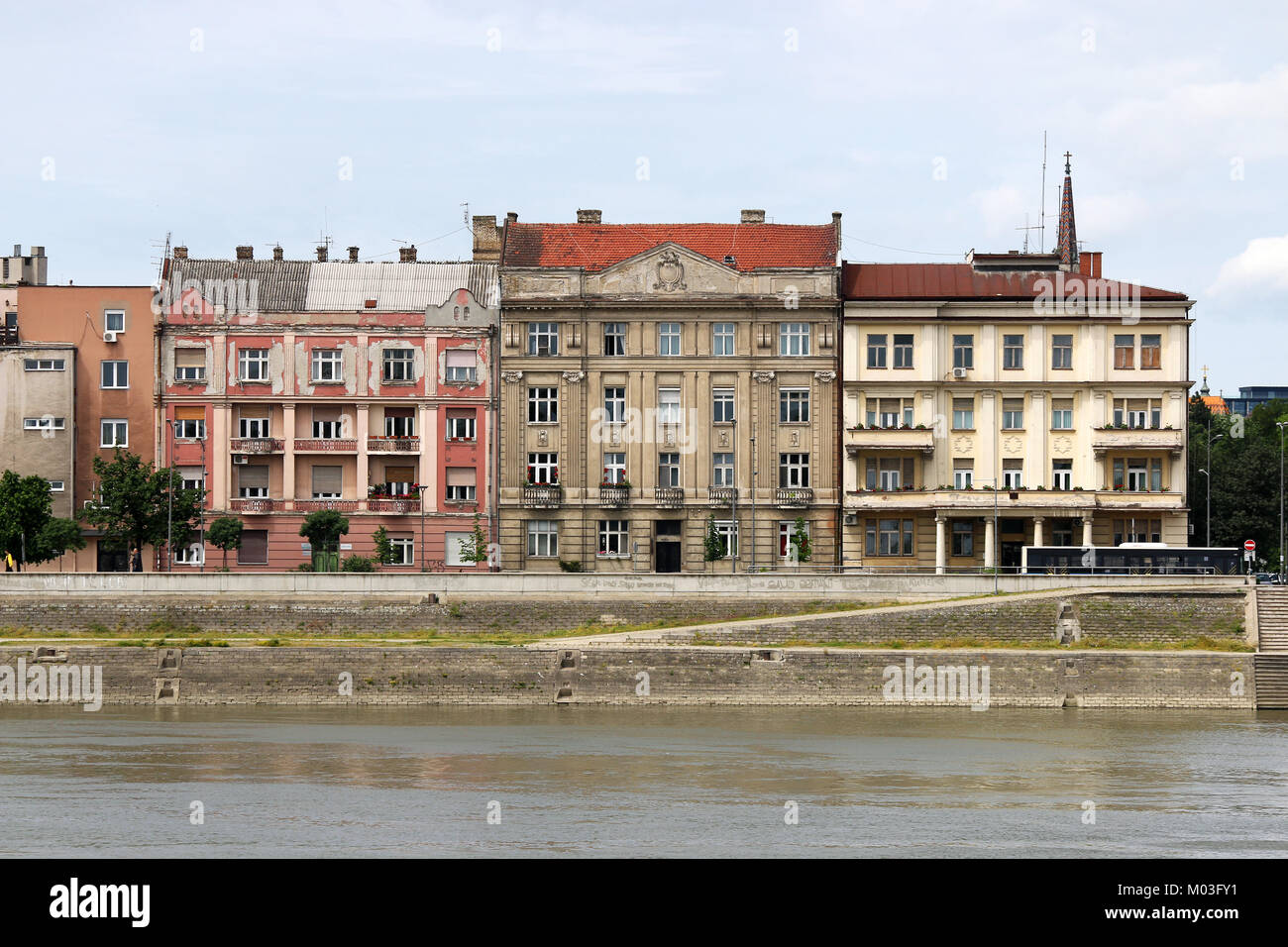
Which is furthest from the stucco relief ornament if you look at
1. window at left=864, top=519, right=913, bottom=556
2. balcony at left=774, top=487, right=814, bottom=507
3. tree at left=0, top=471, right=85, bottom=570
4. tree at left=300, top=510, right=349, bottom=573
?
tree at left=0, top=471, right=85, bottom=570

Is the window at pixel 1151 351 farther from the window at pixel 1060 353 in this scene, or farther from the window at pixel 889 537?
the window at pixel 889 537

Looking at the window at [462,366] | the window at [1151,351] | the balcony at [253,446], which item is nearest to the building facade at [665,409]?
the window at [462,366]

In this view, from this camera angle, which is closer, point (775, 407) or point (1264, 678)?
point (1264, 678)

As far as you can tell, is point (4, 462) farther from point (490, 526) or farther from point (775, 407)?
point (775, 407)

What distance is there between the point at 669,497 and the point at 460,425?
12.4 metres

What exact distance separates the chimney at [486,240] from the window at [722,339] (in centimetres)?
1432

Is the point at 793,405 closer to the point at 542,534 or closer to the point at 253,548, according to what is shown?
the point at 542,534

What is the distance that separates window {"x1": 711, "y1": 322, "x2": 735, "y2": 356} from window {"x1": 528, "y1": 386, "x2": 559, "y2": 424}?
9003 mm

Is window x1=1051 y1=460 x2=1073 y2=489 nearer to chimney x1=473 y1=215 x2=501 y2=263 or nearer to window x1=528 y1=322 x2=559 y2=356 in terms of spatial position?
window x1=528 y1=322 x2=559 y2=356

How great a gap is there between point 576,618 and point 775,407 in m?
21.2

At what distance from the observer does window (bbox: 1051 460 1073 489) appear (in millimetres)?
86875

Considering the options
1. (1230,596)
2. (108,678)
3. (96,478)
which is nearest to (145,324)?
(96,478)

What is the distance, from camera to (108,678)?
64.9m

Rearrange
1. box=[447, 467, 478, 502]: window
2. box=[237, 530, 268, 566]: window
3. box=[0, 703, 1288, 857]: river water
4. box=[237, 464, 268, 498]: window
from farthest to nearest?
box=[447, 467, 478, 502]: window
box=[237, 464, 268, 498]: window
box=[237, 530, 268, 566]: window
box=[0, 703, 1288, 857]: river water
